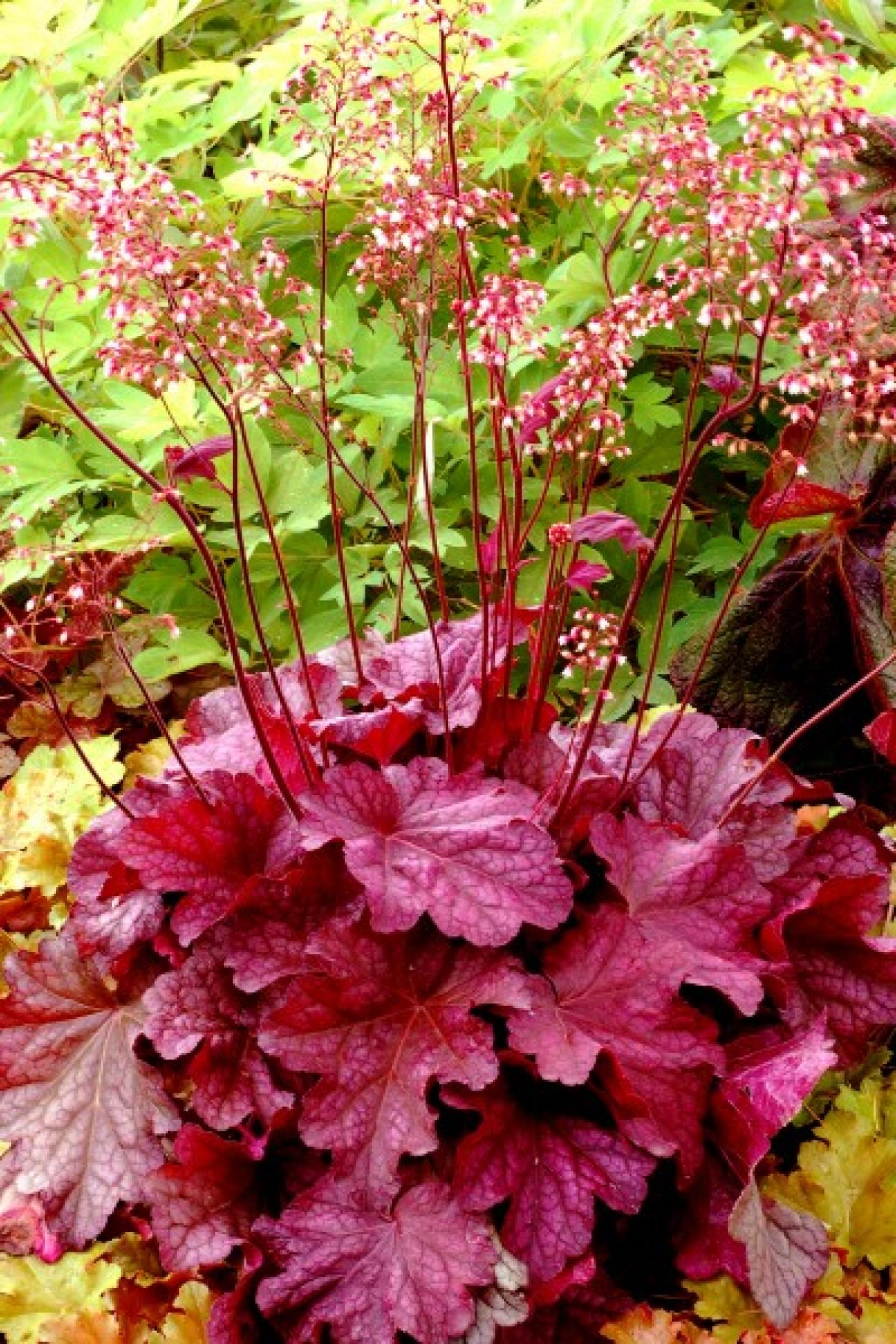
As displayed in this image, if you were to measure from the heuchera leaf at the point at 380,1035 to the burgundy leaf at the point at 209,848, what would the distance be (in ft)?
0.48

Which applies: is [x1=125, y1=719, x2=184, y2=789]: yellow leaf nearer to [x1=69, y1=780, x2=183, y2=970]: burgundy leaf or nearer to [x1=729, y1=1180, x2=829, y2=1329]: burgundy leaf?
[x1=69, y1=780, x2=183, y2=970]: burgundy leaf

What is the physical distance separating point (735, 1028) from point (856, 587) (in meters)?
0.82

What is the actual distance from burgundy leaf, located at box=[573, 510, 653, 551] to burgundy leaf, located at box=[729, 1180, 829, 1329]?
650mm

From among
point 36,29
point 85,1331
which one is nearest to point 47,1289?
point 85,1331

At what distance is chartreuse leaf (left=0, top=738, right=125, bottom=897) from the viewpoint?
219 cm

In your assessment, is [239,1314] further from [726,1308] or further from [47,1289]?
[726,1308]

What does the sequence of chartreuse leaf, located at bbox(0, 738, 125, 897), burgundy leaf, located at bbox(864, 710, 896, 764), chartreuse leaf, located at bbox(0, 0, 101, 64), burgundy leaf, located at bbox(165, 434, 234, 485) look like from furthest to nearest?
1. chartreuse leaf, located at bbox(0, 0, 101, 64)
2. chartreuse leaf, located at bbox(0, 738, 125, 897)
3. burgundy leaf, located at bbox(864, 710, 896, 764)
4. burgundy leaf, located at bbox(165, 434, 234, 485)

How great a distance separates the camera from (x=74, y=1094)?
1.71 meters

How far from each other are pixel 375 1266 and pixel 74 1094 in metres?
0.42

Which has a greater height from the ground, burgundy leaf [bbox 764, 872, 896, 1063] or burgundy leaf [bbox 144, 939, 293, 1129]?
burgundy leaf [bbox 144, 939, 293, 1129]

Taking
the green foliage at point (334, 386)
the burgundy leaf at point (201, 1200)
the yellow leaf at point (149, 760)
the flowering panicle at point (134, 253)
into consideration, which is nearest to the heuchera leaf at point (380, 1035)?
the burgundy leaf at point (201, 1200)

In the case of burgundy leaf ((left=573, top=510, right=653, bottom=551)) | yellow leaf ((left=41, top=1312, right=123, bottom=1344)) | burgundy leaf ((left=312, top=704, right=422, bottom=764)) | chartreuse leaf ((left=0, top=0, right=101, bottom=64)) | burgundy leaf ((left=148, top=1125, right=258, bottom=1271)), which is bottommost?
yellow leaf ((left=41, top=1312, right=123, bottom=1344))

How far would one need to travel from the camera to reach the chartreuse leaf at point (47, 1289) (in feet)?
5.27

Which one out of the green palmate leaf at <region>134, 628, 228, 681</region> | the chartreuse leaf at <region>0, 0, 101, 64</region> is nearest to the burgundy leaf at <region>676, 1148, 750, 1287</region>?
the green palmate leaf at <region>134, 628, 228, 681</region>
